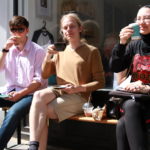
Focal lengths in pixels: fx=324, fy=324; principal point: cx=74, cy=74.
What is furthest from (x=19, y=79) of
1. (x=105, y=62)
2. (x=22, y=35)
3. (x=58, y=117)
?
(x=105, y=62)

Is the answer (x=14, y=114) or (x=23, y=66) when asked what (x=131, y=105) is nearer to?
(x=14, y=114)

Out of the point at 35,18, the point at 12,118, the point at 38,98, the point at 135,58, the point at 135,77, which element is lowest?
the point at 12,118

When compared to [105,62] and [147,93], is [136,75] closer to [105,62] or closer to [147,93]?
[147,93]

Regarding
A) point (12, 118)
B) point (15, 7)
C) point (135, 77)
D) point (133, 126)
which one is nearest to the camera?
point (133, 126)

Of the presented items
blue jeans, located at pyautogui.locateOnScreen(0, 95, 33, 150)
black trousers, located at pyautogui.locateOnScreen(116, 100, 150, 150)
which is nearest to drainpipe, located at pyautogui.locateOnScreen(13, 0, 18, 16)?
blue jeans, located at pyautogui.locateOnScreen(0, 95, 33, 150)

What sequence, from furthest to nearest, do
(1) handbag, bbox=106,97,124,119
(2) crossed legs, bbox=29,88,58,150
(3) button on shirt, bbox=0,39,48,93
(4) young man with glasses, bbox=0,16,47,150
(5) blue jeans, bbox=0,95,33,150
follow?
1. (3) button on shirt, bbox=0,39,48,93
2. (4) young man with glasses, bbox=0,16,47,150
3. (5) blue jeans, bbox=0,95,33,150
4. (2) crossed legs, bbox=29,88,58,150
5. (1) handbag, bbox=106,97,124,119

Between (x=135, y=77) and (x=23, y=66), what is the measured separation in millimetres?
1463

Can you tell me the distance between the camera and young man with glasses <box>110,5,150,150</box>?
8.80ft

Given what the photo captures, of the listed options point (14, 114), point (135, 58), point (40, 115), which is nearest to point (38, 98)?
point (40, 115)

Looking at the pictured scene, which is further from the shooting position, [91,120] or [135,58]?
[91,120]

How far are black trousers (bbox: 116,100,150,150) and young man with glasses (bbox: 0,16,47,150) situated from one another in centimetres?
124

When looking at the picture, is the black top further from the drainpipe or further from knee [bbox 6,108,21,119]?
the drainpipe

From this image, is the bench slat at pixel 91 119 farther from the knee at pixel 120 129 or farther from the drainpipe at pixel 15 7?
the drainpipe at pixel 15 7

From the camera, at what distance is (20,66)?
3.93m
